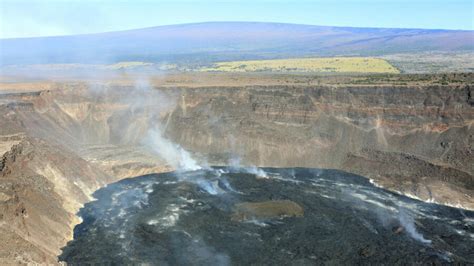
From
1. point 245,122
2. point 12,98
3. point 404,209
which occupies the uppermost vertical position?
point 12,98

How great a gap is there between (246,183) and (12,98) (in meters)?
57.3

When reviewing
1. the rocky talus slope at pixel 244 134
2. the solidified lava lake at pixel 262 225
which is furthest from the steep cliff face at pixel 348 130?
the solidified lava lake at pixel 262 225

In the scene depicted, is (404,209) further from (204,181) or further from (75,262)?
(75,262)

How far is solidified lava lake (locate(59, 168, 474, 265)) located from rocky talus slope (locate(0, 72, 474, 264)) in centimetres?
491

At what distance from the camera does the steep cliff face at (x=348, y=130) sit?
8181 cm

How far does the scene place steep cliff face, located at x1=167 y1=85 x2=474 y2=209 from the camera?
81.8m

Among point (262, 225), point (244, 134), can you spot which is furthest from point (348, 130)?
point (262, 225)

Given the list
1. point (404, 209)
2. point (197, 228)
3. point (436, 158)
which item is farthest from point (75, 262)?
point (436, 158)

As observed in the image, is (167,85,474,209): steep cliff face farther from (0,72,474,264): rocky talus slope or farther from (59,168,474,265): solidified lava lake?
(59,168,474,265): solidified lava lake

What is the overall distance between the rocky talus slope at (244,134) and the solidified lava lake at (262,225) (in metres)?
4.91

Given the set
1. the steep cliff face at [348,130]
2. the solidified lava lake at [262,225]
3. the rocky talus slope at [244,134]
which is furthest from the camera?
the steep cliff face at [348,130]

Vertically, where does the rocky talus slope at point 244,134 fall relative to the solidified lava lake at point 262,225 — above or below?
above

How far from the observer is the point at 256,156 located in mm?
92375

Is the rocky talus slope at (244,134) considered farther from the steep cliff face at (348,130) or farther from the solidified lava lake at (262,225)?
the solidified lava lake at (262,225)
